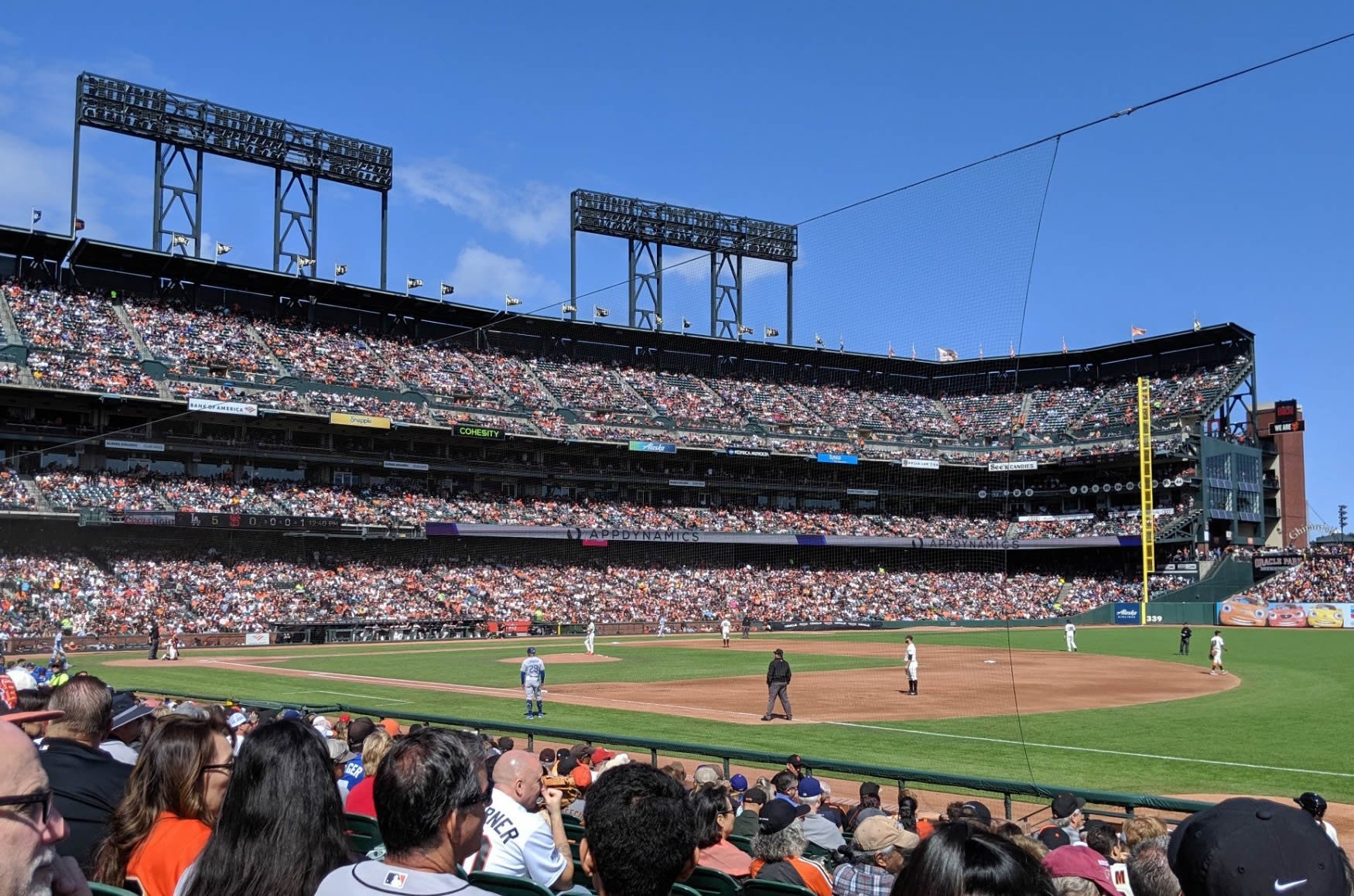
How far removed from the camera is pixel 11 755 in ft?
7.79

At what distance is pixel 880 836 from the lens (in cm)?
620

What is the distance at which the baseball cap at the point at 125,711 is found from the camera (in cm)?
629

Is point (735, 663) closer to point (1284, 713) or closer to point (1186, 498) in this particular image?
point (1284, 713)

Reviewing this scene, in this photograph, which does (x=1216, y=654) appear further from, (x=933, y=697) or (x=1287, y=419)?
(x=1287, y=419)

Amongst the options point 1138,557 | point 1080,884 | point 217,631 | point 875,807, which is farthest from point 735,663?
point 1138,557

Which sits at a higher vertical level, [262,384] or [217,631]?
[262,384]

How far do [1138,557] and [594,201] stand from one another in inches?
1757

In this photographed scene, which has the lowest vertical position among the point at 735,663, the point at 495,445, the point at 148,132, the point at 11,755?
the point at 735,663

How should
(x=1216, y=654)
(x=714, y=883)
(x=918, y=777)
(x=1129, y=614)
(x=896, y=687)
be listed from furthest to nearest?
(x=1129, y=614), (x=1216, y=654), (x=896, y=687), (x=918, y=777), (x=714, y=883)

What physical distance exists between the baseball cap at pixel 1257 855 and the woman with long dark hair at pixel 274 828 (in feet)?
8.72

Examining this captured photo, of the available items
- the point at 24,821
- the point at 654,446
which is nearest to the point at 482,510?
the point at 654,446

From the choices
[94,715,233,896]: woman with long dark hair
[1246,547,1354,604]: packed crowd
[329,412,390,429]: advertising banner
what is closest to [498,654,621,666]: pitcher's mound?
[329,412,390,429]: advertising banner

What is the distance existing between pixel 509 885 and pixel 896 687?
28.1 m

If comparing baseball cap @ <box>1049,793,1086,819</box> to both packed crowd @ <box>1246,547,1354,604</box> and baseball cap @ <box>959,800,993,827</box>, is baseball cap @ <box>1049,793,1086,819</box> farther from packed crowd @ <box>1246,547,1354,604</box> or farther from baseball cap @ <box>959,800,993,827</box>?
packed crowd @ <box>1246,547,1354,604</box>
